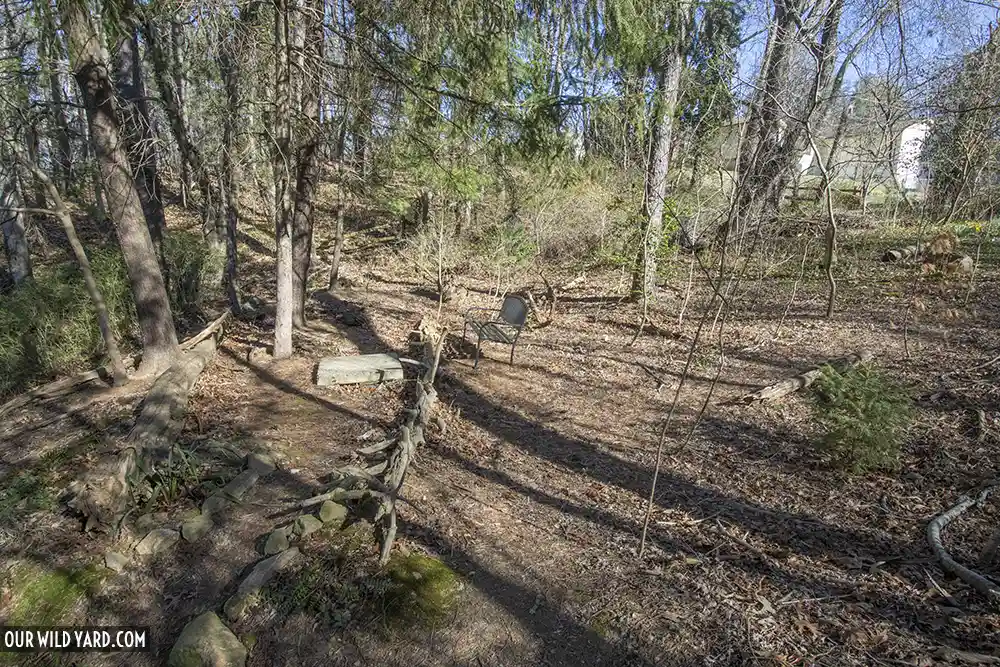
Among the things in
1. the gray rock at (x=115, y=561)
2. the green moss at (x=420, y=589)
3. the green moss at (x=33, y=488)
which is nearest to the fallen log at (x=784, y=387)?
the green moss at (x=420, y=589)

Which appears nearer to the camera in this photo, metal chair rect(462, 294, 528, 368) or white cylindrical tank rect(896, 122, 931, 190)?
metal chair rect(462, 294, 528, 368)

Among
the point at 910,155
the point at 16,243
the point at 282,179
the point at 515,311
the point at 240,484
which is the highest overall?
the point at 910,155

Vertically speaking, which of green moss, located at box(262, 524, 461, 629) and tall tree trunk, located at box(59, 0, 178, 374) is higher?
tall tree trunk, located at box(59, 0, 178, 374)

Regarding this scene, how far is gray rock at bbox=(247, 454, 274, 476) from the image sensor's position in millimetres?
4148

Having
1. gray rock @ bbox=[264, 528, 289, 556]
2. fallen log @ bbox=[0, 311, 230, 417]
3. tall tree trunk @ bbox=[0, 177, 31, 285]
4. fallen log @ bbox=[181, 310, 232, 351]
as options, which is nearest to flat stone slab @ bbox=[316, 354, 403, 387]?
fallen log @ bbox=[181, 310, 232, 351]

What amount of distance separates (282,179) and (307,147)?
961 mm

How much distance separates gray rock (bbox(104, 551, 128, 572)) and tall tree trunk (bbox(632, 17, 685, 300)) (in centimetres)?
734

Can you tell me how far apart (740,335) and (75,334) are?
363 inches

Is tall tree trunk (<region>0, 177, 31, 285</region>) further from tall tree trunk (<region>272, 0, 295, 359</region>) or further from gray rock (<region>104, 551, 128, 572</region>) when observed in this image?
gray rock (<region>104, 551, 128, 572</region>)

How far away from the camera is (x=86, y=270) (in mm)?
5176

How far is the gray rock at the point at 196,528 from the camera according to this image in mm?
3421

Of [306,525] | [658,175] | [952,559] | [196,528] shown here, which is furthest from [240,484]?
[658,175]

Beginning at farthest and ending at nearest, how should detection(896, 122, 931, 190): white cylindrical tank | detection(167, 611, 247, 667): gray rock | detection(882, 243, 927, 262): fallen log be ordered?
detection(882, 243, 927, 262): fallen log
detection(896, 122, 931, 190): white cylindrical tank
detection(167, 611, 247, 667): gray rock

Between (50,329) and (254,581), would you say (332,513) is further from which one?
(50,329)
